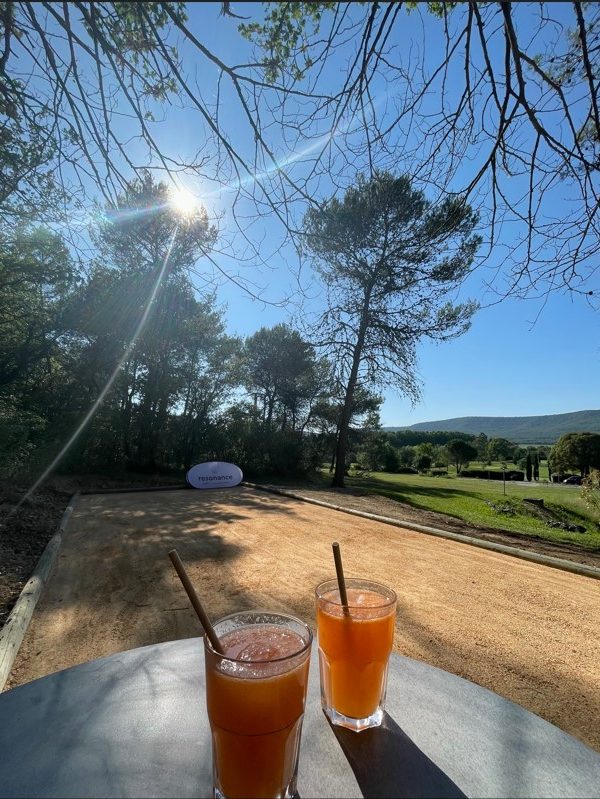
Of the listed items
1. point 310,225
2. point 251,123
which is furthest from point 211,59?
point 310,225

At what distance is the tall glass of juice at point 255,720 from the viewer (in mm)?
646

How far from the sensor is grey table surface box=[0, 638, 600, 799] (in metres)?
0.67

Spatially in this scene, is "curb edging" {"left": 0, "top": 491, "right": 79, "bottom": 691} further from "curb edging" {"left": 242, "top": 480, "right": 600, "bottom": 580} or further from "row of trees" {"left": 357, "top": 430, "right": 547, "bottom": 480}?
"row of trees" {"left": 357, "top": 430, "right": 547, "bottom": 480}

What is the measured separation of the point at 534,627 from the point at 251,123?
346 cm

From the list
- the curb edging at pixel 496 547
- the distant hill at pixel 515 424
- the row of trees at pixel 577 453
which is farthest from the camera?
the distant hill at pixel 515 424

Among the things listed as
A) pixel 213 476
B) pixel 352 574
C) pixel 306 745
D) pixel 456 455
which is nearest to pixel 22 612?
pixel 352 574

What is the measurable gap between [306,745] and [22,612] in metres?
2.70

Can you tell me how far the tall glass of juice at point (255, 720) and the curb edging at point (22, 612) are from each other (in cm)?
194

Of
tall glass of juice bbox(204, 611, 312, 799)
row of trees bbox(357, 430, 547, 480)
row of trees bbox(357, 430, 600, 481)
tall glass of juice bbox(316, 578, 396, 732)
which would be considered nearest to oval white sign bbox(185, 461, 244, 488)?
row of trees bbox(357, 430, 600, 481)

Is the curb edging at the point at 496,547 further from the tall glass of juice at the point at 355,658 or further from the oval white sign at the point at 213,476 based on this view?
the oval white sign at the point at 213,476

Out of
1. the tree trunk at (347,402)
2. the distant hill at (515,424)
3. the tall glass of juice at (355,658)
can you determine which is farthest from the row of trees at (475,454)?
the distant hill at (515,424)

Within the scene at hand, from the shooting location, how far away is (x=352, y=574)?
11.8ft

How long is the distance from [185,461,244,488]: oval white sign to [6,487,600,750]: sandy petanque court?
4.31m

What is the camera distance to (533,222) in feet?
7.19
